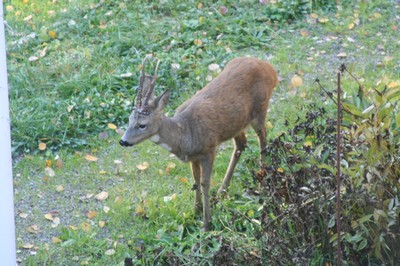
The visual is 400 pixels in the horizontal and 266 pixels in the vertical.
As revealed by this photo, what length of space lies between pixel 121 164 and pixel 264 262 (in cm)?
306

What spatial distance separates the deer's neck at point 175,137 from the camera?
7.08 meters

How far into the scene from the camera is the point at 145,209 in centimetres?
738

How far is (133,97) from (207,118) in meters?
2.11

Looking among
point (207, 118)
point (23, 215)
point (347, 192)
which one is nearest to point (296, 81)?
point (207, 118)

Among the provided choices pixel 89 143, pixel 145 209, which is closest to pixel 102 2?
pixel 89 143

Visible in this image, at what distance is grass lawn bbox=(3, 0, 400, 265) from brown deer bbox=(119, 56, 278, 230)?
0.96 ft

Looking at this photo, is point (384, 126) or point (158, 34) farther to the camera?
point (158, 34)

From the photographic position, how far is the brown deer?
6.90 m

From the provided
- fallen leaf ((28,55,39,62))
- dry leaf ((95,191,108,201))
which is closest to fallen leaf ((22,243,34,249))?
dry leaf ((95,191,108,201))

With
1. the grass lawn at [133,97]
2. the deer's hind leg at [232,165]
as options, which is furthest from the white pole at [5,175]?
the deer's hind leg at [232,165]

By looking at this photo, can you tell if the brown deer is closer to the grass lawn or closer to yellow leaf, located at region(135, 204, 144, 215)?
the grass lawn

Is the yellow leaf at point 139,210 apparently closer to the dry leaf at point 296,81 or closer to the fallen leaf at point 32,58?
the dry leaf at point 296,81

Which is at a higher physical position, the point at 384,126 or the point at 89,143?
the point at 384,126

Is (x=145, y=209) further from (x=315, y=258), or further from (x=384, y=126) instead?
(x=384, y=126)
